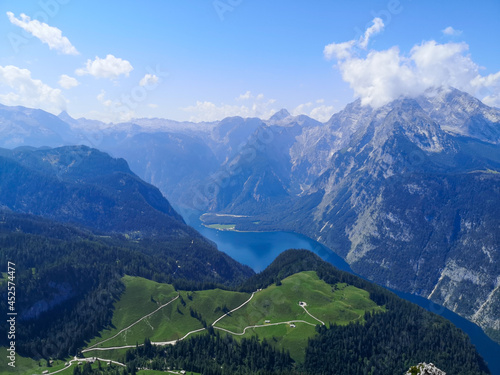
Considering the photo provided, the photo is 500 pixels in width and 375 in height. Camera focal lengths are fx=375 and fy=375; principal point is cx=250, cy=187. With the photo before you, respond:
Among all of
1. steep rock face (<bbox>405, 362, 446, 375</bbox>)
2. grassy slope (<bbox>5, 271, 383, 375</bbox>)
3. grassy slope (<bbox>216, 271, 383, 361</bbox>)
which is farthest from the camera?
grassy slope (<bbox>216, 271, 383, 361</bbox>)

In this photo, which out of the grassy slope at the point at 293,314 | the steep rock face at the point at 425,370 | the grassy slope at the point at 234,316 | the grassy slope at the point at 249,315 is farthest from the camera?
the grassy slope at the point at 249,315

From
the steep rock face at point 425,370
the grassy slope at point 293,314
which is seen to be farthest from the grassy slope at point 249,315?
the steep rock face at point 425,370

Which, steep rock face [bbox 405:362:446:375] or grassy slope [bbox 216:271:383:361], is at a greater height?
steep rock face [bbox 405:362:446:375]

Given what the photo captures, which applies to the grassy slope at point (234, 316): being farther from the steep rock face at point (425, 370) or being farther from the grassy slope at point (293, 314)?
the steep rock face at point (425, 370)

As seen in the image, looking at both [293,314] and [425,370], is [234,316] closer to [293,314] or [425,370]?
[293,314]

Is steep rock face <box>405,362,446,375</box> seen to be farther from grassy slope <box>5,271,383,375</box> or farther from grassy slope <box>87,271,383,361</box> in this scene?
grassy slope <box>87,271,383,361</box>

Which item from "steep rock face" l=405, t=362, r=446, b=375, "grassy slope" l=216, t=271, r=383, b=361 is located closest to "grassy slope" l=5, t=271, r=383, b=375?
"grassy slope" l=216, t=271, r=383, b=361

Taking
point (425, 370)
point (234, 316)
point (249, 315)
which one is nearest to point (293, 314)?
point (249, 315)

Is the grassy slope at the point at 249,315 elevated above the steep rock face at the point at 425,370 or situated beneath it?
situated beneath

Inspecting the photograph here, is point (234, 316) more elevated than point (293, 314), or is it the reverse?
point (293, 314)

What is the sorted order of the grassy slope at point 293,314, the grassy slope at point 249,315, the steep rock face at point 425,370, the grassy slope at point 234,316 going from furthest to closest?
1. the grassy slope at point 249,315
2. the grassy slope at point 293,314
3. the grassy slope at point 234,316
4. the steep rock face at point 425,370

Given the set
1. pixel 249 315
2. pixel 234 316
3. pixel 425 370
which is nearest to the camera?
pixel 425 370

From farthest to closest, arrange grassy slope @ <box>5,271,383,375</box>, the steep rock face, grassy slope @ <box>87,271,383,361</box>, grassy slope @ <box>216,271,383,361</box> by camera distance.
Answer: grassy slope @ <box>87,271,383,361</box> < grassy slope @ <box>216,271,383,361</box> < grassy slope @ <box>5,271,383,375</box> < the steep rock face

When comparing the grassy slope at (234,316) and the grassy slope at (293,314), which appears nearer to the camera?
the grassy slope at (234,316)
